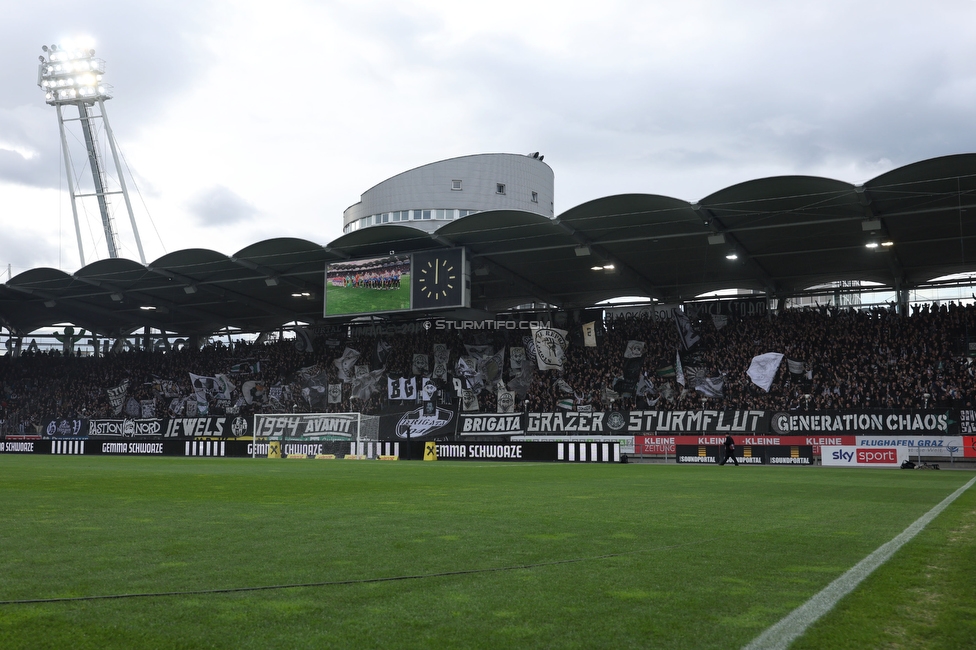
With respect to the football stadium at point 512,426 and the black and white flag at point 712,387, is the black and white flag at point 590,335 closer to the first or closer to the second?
the football stadium at point 512,426

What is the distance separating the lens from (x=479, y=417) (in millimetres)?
41625

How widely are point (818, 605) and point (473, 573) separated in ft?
7.21

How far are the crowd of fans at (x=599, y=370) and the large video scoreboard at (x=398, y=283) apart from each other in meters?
7.09

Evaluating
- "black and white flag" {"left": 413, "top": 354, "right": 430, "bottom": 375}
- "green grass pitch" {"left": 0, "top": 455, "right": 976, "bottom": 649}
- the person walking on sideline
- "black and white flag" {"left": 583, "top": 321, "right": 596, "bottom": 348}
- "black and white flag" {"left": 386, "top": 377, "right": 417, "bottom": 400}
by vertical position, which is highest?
"black and white flag" {"left": 583, "top": 321, "right": 596, "bottom": 348}

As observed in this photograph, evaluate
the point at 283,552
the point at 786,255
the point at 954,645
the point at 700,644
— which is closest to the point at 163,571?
the point at 283,552

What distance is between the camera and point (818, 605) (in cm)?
455

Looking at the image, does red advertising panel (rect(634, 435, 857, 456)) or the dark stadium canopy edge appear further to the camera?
red advertising panel (rect(634, 435, 857, 456))

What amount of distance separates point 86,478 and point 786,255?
33549 millimetres

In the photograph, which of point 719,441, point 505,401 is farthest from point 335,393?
point 719,441

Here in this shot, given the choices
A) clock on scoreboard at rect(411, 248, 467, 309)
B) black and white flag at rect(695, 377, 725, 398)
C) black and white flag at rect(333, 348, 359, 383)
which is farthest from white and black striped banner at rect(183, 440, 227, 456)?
black and white flag at rect(695, 377, 725, 398)

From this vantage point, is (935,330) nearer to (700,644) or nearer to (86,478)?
(86,478)

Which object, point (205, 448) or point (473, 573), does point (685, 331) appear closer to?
point (205, 448)

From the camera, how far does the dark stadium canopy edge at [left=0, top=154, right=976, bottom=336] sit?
3262 centimetres

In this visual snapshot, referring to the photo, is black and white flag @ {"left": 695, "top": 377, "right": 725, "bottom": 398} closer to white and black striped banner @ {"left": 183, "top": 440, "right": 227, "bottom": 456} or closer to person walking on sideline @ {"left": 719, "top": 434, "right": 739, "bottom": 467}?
person walking on sideline @ {"left": 719, "top": 434, "right": 739, "bottom": 467}
